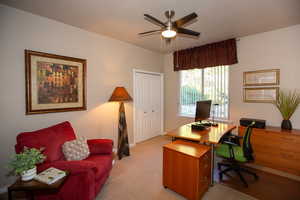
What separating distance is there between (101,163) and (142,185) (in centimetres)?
76

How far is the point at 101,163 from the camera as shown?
1961 mm

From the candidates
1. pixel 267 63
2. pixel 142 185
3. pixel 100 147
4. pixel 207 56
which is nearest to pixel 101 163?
pixel 100 147

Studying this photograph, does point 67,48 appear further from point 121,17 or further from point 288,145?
point 288,145

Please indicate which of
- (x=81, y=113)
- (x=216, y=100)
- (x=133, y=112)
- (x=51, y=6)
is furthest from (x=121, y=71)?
(x=216, y=100)

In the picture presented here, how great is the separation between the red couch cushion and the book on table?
37 cm

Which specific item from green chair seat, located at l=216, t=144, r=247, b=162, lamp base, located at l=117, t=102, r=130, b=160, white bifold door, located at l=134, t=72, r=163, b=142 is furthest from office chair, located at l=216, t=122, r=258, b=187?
white bifold door, located at l=134, t=72, r=163, b=142

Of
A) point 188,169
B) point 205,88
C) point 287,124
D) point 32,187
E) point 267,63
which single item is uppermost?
point 267,63

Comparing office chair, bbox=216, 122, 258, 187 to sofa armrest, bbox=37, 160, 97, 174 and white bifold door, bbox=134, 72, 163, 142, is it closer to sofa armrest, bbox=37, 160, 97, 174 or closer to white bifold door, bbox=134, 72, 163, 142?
sofa armrest, bbox=37, 160, 97, 174

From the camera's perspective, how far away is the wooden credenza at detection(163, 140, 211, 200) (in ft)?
5.74

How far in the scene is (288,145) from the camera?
2.39 m

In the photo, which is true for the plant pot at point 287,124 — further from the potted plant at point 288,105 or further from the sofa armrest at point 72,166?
the sofa armrest at point 72,166

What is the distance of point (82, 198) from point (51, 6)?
104 inches

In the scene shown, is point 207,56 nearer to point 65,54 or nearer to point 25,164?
point 65,54

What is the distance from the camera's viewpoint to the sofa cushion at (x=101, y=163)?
5.97 feet
